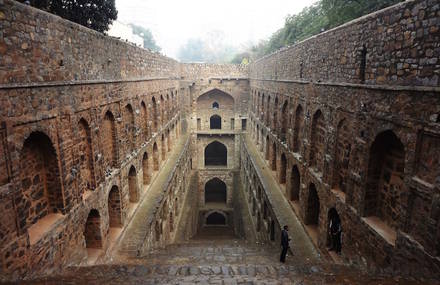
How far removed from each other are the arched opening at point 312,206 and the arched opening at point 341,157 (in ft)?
5.94

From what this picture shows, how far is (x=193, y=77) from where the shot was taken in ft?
87.6

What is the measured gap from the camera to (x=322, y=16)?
22.5 m

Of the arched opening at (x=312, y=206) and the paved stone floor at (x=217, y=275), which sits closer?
the paved stone floor at (x=217, y=275)

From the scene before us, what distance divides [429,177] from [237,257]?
585 cm

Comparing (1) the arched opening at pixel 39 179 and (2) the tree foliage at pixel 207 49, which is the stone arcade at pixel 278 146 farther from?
(2) the tree foliage at pixel 207 49

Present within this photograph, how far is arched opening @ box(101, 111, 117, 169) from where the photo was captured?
362 inches

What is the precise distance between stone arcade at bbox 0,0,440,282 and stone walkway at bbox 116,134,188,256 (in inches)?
2.3

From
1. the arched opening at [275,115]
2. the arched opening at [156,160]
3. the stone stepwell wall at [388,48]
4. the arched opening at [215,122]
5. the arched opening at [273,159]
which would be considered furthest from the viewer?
Result: the arched opening at [215,122]

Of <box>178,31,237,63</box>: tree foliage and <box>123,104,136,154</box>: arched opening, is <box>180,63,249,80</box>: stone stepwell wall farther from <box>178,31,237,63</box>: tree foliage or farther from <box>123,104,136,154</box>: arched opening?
<box>178,31,237,63</box>: tree foliage

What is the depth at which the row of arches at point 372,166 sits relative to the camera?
20.4ft

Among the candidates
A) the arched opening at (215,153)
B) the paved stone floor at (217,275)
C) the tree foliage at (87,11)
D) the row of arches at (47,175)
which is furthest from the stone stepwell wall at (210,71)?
the paved stone floor at (217,275)

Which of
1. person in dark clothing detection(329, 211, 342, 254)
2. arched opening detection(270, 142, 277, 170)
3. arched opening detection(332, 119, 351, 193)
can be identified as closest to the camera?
arched opening detection(332, 119, 351, 193)

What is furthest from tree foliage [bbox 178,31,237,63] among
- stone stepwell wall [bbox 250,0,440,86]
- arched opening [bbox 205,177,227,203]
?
stone stepwell wall [bbox 250,0,440,86]

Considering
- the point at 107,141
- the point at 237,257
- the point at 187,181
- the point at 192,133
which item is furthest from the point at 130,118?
the point at 192,133
